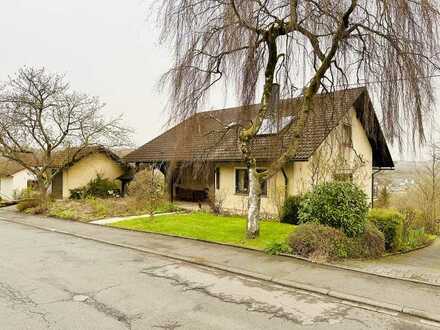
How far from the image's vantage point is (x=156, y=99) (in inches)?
407

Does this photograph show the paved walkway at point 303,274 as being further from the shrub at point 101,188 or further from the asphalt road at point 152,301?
the shrub at point 101,188

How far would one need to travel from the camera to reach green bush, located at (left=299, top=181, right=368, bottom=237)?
8977mm

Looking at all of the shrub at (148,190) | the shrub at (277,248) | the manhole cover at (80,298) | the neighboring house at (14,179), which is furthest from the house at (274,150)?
the neighboring house at (14,179)

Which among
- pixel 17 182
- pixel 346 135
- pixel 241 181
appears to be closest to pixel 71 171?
pixel 17 182

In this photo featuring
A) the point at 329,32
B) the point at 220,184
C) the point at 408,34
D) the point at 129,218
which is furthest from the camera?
the point at 220,184

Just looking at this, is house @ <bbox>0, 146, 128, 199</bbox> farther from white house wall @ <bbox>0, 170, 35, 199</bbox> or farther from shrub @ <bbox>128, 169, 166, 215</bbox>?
shrub @ <bbox>128, 169, 166, 215</bbox>

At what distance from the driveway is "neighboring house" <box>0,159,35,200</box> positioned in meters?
26.7

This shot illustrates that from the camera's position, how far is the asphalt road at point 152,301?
16.1ft

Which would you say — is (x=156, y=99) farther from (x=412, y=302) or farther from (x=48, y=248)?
(x=412, y=302)

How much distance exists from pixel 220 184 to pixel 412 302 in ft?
41.8

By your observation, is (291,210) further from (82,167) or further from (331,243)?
(82,167)

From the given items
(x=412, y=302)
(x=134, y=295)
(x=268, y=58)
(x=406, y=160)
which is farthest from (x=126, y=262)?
(x=406, y=160)

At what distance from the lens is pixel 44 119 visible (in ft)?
69.3

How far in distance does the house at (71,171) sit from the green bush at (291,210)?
46.5 ft
